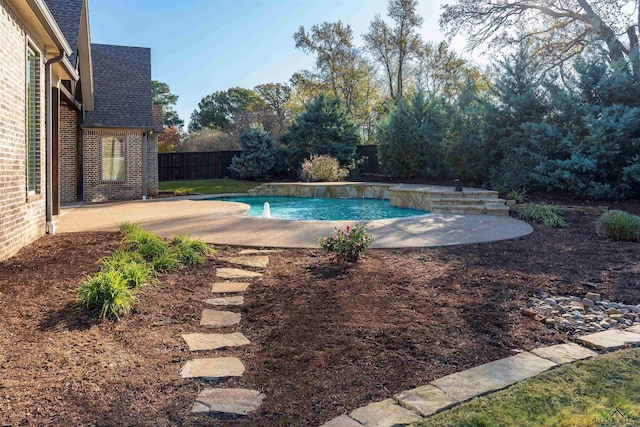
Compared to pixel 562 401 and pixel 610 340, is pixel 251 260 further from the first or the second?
pixel 562 401

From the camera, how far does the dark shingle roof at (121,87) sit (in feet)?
47.1

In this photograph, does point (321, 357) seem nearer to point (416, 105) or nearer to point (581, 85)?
point (581, 85)

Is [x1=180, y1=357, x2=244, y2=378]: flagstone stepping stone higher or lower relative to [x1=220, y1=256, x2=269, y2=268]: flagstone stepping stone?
lower

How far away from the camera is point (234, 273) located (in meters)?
4.80

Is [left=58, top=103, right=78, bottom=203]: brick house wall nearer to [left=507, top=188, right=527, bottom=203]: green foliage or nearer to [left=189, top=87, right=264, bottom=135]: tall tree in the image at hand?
[left=507, top=188, right=527, bottom=203]: green foliage

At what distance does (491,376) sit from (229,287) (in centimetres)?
256

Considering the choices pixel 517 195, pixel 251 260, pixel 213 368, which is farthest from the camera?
pixel 517 195

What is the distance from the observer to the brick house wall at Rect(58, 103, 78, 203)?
541 inches

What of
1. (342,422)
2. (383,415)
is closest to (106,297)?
(342,422)

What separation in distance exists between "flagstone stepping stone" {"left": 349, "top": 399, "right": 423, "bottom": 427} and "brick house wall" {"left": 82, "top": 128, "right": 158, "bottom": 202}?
1385 centimetres

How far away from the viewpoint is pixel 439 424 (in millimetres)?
2096

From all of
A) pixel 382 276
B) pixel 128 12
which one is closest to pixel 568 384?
pixel 382 276

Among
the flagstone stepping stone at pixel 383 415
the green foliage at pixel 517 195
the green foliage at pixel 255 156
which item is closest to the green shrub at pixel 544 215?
the green foliage at pixel 517 195

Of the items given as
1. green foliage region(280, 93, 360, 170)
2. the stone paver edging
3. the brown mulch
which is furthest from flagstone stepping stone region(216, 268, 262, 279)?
green foliage region(280, 93, 360, 170)
